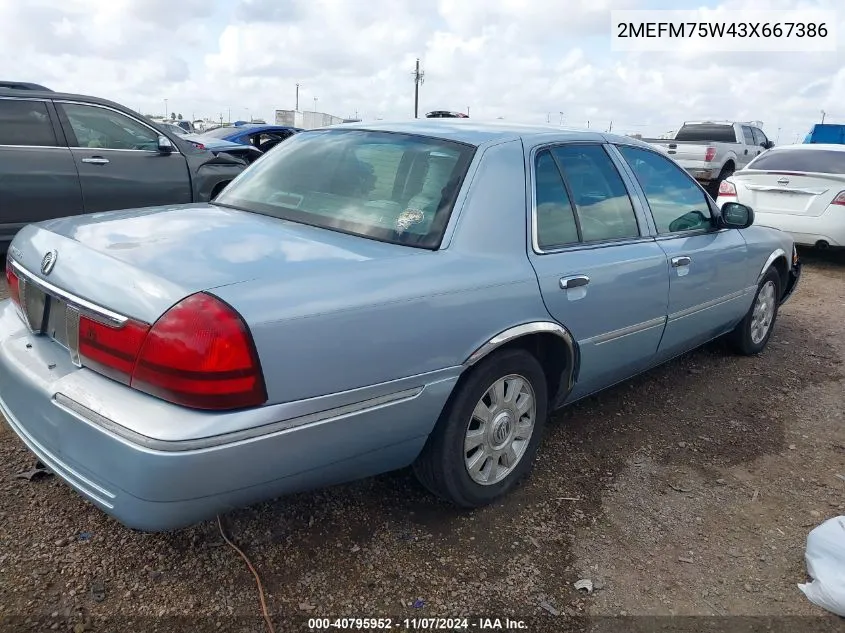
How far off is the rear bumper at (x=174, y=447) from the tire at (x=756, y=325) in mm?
3194

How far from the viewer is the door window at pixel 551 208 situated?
292 cm

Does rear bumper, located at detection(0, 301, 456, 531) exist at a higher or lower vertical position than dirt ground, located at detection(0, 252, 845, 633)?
higher

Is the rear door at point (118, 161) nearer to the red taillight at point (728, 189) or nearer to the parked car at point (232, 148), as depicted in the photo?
the parked car at point (232, 148)

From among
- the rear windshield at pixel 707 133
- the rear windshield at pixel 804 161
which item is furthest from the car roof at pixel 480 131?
the rear windshield at pixel 707 133

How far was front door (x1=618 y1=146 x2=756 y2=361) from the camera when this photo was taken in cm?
366

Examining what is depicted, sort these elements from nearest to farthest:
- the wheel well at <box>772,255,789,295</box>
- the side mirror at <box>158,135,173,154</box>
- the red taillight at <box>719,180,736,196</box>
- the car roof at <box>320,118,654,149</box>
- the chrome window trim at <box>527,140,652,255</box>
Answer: the chrome window trim at <box>527,140,652,255</box> < the car roof at <box>320,118,654,149</box> < the wheel well at <box>772,255,789,295</box> < the side mirror at <box>158,135,173,154</box> < the red taillight at <box>719,180,736,196</box>

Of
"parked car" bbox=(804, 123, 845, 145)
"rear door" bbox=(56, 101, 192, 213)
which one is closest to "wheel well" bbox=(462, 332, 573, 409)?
"rear door" bbox=(56, 101, 192, 213)

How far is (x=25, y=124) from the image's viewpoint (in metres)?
5.88

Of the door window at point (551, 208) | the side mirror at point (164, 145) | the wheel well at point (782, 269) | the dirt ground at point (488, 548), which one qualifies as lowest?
the dirt ground at point (488, 548)

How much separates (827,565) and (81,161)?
20.0 feet

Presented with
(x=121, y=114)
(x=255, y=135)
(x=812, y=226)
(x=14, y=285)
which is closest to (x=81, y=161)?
(x=121, y=114)

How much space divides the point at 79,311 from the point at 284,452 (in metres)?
0.78

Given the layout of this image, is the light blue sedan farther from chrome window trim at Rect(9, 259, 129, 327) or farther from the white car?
the white car

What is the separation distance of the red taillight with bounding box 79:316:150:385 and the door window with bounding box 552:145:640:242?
6.44 ft
